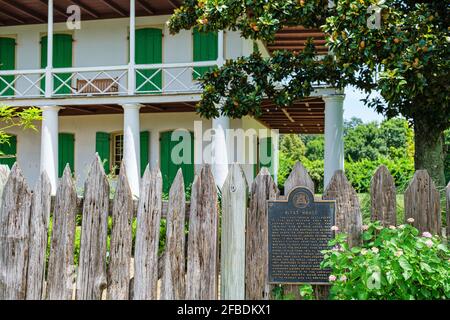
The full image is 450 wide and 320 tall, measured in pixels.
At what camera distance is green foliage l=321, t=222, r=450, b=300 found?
357 centimetres

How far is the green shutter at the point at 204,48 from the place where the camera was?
46.4ft

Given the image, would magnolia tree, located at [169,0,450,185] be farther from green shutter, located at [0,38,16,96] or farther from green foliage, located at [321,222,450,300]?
green shutter, located at [0,38,16,96]

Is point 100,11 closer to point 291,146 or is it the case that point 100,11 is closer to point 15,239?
point 15,239

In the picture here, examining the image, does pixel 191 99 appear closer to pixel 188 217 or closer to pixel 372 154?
pixel 188 217

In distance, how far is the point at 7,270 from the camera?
441cm

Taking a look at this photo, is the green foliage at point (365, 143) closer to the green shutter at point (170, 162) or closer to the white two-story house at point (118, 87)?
the white two-story house at point (118, 87)

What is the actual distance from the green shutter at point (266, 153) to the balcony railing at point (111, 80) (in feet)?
16.0

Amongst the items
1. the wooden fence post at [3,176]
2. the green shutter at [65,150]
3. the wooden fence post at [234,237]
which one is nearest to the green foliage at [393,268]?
the wooden fence post at [234,237]

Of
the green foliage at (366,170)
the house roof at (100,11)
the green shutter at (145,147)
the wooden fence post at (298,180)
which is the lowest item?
the wooden fence post at (298,180)

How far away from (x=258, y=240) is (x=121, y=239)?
116cm

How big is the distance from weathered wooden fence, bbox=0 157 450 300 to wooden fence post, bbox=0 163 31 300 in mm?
105

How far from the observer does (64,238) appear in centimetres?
431
